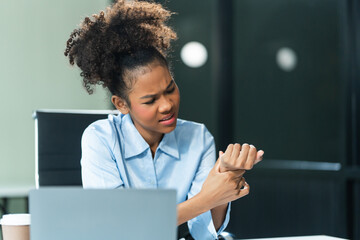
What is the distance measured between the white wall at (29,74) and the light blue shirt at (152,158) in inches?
97.8

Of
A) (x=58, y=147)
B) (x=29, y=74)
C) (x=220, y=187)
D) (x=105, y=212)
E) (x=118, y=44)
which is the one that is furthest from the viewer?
(x=29, y=74)

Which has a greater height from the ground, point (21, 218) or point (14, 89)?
point (14, 89)

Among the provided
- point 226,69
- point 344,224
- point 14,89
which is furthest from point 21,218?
point 14,89

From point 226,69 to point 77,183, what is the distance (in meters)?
1.92

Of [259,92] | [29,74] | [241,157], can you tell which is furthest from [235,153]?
[29,74]

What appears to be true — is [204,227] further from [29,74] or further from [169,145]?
[29,74]

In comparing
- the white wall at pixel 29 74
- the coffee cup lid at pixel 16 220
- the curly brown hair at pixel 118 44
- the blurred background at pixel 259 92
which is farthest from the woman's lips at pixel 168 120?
the white wall at pixel 29 74

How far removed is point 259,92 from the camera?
10.4 ft

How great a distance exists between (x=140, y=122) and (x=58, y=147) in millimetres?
431

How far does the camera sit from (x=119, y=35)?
1.42 m

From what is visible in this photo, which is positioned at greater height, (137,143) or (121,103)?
(121,103)

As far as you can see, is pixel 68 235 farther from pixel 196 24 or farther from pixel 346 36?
pixel 196 24

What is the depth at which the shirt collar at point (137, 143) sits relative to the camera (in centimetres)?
145

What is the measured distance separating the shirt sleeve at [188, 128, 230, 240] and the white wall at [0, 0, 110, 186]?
2.53m
